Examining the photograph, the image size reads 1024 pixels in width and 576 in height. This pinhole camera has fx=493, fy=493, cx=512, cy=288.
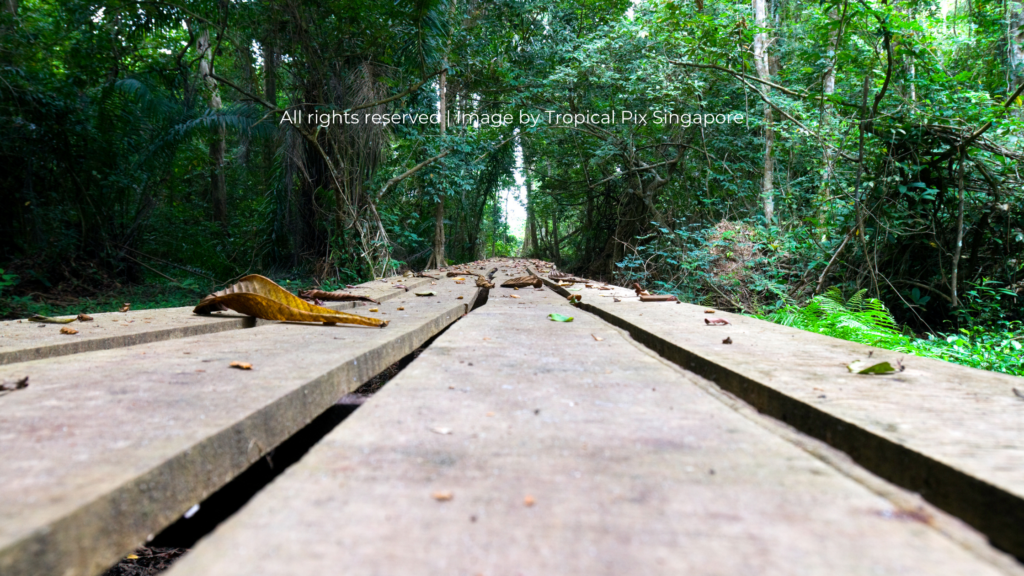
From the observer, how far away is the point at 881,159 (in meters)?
4.51

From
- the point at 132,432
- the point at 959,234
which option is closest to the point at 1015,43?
the point at 959,234

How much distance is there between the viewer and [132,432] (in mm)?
664

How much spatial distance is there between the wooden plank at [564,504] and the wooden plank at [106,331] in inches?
45.9

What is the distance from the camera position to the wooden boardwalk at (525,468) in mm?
429

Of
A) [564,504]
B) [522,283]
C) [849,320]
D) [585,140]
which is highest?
[585,140]

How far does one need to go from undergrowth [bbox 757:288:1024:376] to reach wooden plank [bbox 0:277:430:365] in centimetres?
338

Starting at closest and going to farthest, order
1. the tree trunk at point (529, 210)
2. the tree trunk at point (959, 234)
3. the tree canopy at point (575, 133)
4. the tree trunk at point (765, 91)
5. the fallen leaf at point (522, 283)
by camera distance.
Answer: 1. the tree trunk at point (959, 234)
2. the fallen leaf at point (522, 283)
3. the tree canopy at point (575, 133)
4. the tree trunk at point (765, 91)
5. the tree trunk at point (529, 210)

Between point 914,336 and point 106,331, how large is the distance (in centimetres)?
525

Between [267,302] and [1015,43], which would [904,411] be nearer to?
[267,302]

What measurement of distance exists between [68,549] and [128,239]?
28.6ft

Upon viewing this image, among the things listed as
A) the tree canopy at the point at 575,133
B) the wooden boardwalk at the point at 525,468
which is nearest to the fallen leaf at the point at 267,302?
the wooden boardwalk at the point at 525,468

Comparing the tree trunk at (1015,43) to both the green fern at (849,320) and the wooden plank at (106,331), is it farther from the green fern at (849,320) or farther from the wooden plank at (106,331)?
the wooden plank at (106,331)

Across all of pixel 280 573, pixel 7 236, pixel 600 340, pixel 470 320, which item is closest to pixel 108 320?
pixel 470 320

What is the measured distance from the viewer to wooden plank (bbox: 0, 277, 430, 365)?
4.42 ft
